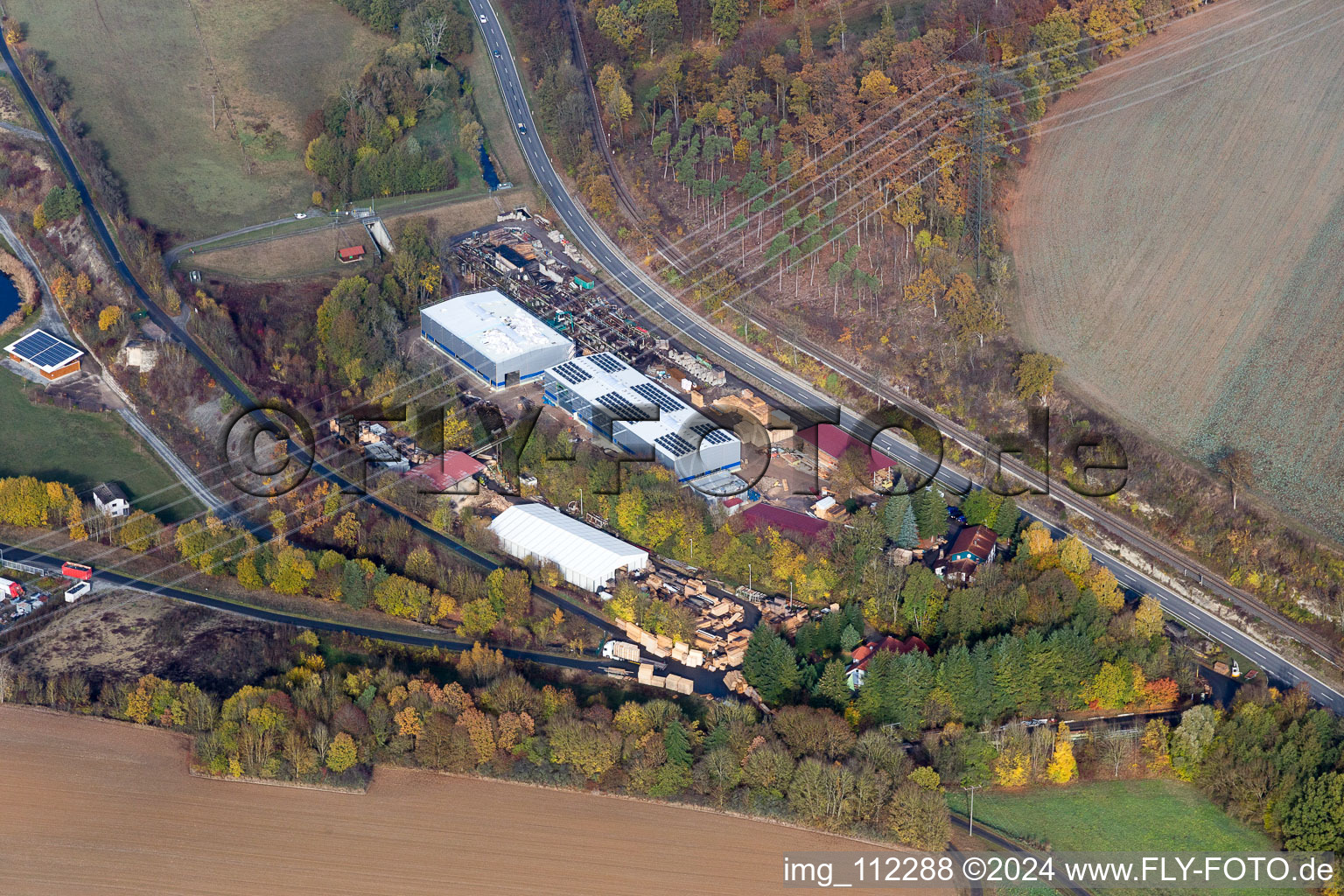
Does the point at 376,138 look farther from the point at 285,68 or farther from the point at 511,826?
the point at 511,826

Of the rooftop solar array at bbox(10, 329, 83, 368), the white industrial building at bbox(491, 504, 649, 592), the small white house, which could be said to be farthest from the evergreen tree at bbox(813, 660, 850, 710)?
the rooftop solar array at bbox(10, 329, 83, 368)

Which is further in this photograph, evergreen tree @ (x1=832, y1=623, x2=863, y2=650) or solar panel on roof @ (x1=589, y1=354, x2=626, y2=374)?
solar panel on roof @ (x1=589, y1=354, x2=626, y2=374)

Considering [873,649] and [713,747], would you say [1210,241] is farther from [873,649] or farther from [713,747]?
[713,747]

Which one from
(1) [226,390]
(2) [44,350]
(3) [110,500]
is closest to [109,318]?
(2) [44,350]

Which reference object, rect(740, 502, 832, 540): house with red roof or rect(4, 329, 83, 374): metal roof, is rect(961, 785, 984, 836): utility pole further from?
rect(4, 329, 83, 374): metal roof

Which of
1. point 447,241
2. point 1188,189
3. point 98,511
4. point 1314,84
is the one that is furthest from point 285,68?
point 1314,84

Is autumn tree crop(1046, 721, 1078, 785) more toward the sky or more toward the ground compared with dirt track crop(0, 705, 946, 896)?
more toward the ground

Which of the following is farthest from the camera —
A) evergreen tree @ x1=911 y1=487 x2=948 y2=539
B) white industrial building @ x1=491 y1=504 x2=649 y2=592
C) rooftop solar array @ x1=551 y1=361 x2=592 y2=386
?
rooftop solar array @ x1=551 y1=361 x2=592 y2=386
